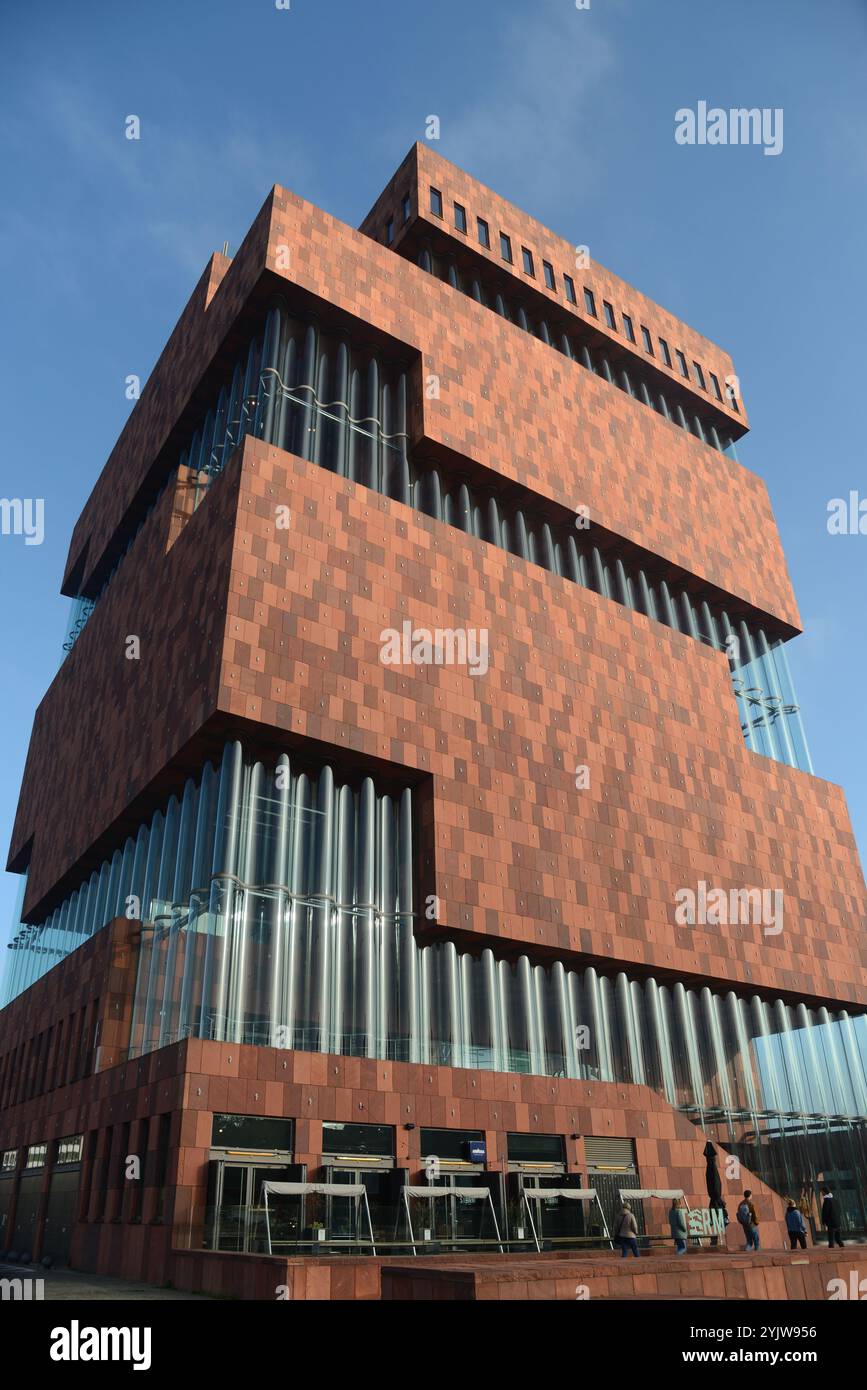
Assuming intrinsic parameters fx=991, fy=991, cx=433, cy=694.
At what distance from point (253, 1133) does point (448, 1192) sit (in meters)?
5.81

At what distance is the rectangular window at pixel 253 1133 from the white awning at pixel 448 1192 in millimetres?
3707

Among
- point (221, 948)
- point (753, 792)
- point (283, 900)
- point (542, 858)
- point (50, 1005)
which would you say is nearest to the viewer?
point (221, 948)

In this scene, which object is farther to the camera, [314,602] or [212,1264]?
[314,602]

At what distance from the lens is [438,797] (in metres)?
37.2

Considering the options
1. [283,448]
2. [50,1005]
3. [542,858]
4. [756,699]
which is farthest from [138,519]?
[756,699]

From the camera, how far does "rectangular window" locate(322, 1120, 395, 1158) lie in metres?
29.1

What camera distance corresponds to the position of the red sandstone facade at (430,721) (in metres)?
31.9

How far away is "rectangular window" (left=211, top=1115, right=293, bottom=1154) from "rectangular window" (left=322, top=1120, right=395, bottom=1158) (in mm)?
1300

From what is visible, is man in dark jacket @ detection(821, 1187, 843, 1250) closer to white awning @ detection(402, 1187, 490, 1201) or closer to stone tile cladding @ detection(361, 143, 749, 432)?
white awning @ detection(402, 1187, 490, 1201)

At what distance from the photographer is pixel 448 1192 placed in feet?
92.7

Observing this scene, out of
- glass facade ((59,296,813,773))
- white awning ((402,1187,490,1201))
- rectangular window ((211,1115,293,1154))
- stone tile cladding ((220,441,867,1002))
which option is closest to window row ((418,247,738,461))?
glass facade ((59,296,813,773))

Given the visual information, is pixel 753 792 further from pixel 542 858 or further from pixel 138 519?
pixel 138 519

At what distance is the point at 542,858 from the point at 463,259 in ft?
117

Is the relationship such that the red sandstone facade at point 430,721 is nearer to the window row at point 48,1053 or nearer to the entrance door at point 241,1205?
the window row at point 48,1053
